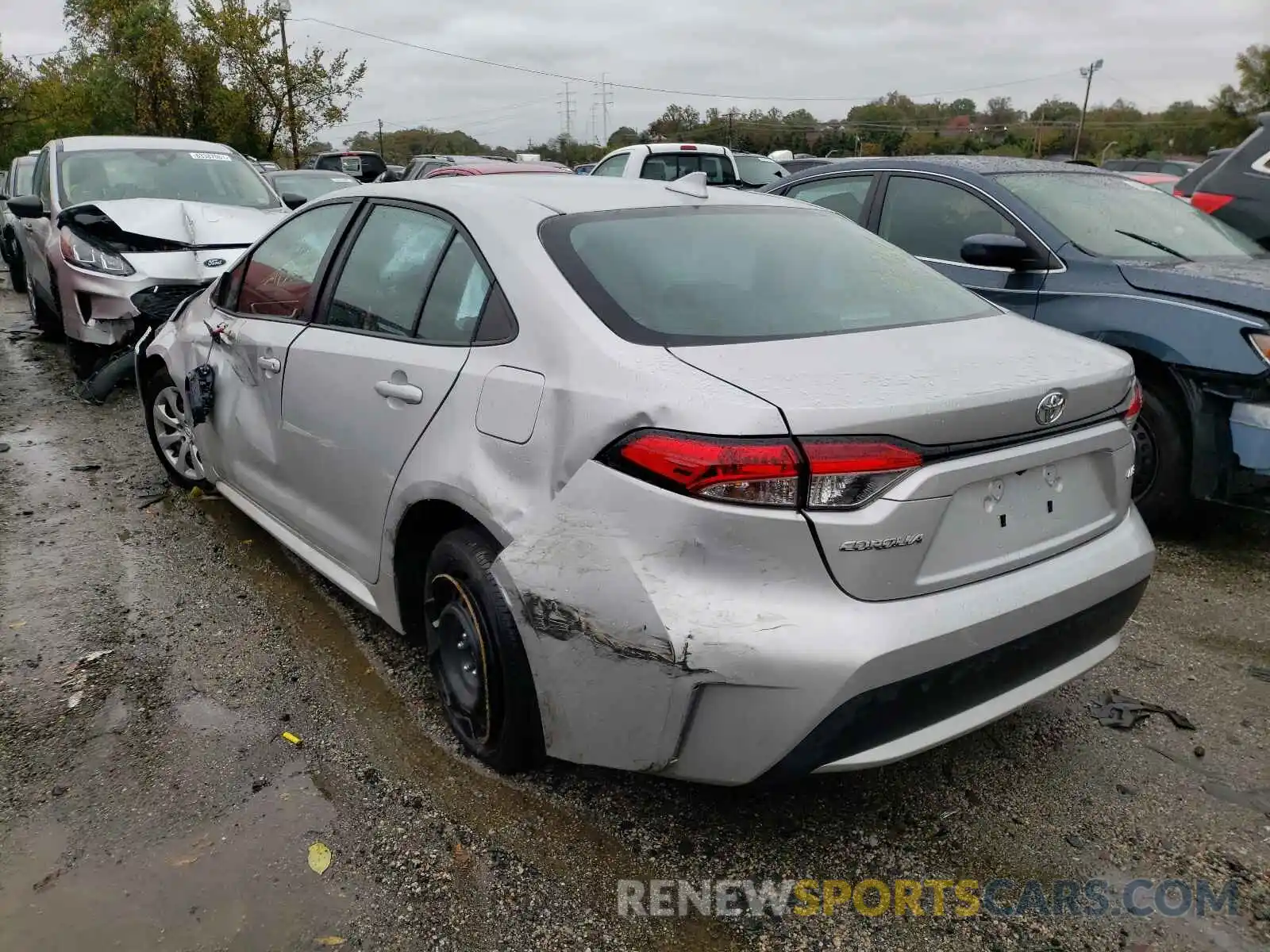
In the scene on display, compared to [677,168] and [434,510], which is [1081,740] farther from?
[677,168]

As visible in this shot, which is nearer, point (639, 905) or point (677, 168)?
point (639, 905)

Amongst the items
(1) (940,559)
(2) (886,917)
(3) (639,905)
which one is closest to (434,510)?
(3) (639,905)

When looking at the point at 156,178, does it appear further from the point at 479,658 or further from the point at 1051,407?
the point at 1051,407

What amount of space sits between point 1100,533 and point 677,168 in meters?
11.4

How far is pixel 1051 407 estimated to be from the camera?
2.23 metres

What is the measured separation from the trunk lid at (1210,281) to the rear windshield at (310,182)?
1089cm

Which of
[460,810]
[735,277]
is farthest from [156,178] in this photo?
[460,810]

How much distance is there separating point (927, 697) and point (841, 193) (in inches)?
168

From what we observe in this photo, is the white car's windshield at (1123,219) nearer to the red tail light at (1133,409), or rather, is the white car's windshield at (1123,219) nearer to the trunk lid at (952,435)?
the red tail light at (1133,409)

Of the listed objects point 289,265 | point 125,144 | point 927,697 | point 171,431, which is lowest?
point 171,431

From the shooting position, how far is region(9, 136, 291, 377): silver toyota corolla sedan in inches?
264

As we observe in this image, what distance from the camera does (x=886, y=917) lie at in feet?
7.33

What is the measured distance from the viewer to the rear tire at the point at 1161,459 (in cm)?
413

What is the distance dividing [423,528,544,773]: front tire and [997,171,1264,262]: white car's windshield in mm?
3521
